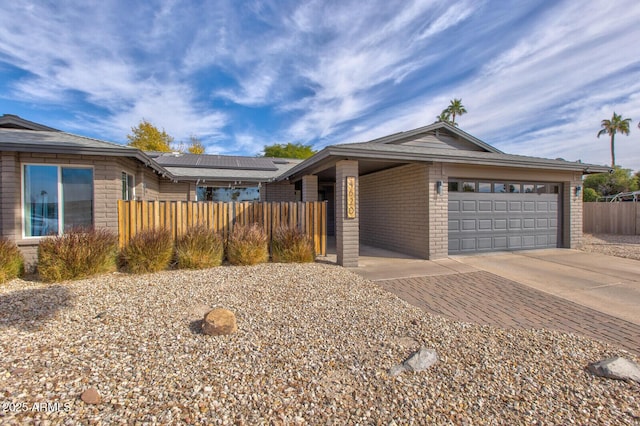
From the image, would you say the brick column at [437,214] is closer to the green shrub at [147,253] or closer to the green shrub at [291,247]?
the green shrub at [291,247]

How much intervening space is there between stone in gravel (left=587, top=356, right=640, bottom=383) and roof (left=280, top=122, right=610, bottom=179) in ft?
18.1

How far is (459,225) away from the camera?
9.00m

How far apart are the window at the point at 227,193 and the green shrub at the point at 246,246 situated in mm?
7406

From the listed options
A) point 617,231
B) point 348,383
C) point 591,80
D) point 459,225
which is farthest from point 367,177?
point 617,231

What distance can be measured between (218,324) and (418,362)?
7.15 feet

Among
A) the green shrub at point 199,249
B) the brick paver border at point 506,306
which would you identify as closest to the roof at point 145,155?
the green shrub at point 199,249

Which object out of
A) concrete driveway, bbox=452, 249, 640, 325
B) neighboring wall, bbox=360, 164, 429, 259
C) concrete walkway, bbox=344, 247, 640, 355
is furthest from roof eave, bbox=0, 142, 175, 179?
concrete driveway, bbox=452, 249, 640, 325

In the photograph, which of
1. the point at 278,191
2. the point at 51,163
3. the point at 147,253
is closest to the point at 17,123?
the point at 51,163

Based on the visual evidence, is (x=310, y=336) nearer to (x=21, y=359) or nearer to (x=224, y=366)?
(x=224, y=366)

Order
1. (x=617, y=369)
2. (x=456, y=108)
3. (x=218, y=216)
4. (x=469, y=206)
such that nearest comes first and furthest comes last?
1. (x=617, y=369)
2. (x=218, y=216)
3. (x=469, y=206)
4. (x=456, y=108)

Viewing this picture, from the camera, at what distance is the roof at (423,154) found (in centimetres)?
732

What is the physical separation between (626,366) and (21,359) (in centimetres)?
563

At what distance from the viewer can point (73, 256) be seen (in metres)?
5.69

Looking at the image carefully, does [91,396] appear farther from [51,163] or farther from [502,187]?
[502,187]
